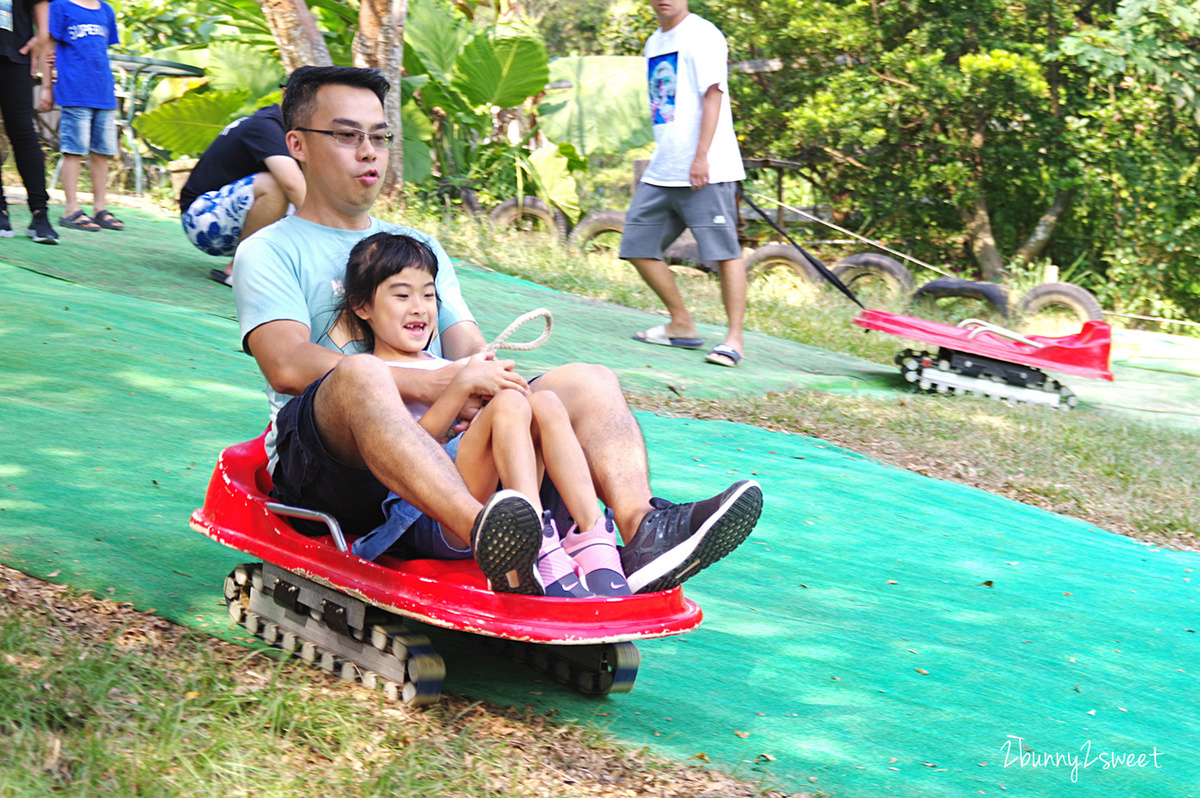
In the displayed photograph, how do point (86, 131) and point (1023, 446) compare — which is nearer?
point (1023, 446)

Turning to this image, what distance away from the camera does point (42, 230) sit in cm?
681

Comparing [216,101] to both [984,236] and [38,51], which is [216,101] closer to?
[38,51]

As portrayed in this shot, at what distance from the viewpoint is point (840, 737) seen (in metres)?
2.62

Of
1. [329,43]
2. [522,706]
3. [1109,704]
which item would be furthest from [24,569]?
[329,43]

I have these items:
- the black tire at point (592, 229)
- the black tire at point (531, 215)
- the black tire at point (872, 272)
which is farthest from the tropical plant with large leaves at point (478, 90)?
the black tire at point (872, 272)

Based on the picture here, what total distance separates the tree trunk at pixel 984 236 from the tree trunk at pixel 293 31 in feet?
27.3

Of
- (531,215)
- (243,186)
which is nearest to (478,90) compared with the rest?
(531,215)

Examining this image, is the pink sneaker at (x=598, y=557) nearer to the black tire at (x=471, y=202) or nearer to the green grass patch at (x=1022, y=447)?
the green grass patch at (x=1022, y=447)

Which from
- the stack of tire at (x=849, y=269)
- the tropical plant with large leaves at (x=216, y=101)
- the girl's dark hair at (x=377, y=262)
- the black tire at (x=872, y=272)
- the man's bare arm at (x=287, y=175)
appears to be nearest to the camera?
the girl's dark hair at (x=377, y=262)

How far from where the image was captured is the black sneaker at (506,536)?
217 centimetres

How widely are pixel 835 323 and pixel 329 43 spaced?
19.0 feet

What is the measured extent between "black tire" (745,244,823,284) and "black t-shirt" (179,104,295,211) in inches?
232

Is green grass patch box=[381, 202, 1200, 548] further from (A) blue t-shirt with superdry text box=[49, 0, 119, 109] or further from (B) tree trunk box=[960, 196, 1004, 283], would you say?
(B) tree trunk box=[960, 196, 1004, 283]

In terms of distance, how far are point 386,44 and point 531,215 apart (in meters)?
2.31
